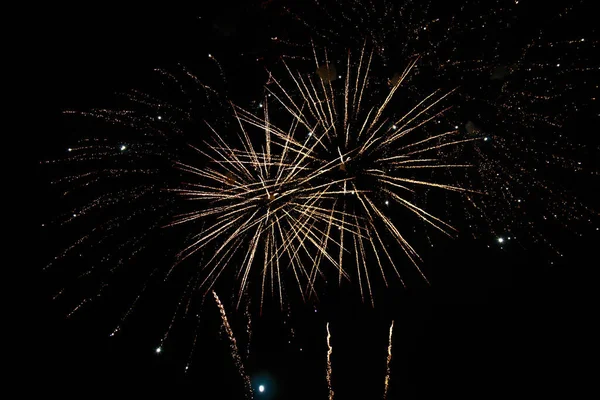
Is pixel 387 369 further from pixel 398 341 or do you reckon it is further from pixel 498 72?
pixel 498 72

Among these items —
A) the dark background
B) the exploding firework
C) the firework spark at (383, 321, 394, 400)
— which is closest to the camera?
the exploding firework

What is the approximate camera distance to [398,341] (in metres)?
3.93

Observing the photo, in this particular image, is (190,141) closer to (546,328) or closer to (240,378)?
(240,378)

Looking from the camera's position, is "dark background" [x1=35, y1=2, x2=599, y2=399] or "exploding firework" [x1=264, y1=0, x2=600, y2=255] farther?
"dark background" [x1=35, y1=2, x2=599, y2=399]

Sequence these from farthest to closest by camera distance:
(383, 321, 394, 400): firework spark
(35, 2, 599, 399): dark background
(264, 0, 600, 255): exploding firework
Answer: (383, 321, 394, 400): firework spark → (35, 2, 599, 399): dark background → (264, 0, 600, 255): exploding firework

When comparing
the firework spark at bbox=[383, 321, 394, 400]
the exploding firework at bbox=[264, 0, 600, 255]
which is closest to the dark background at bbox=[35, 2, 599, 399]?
the firework spark at bbox=[383, 321, 394, 400]

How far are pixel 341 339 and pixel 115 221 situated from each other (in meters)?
2.59

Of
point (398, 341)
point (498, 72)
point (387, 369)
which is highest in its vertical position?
point (498, 72)

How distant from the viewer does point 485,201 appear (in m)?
3.40

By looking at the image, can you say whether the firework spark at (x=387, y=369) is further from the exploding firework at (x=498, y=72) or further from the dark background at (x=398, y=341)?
the exploding firework at (x=498, y=72)

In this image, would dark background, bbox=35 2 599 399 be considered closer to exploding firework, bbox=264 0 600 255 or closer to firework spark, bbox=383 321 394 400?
firework spark, bbox=383 321 394 400

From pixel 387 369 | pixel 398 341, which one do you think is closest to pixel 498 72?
pixel 398 341

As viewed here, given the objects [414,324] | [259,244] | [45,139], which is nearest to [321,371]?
[414,324]

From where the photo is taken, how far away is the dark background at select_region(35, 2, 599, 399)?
3.52 meters
